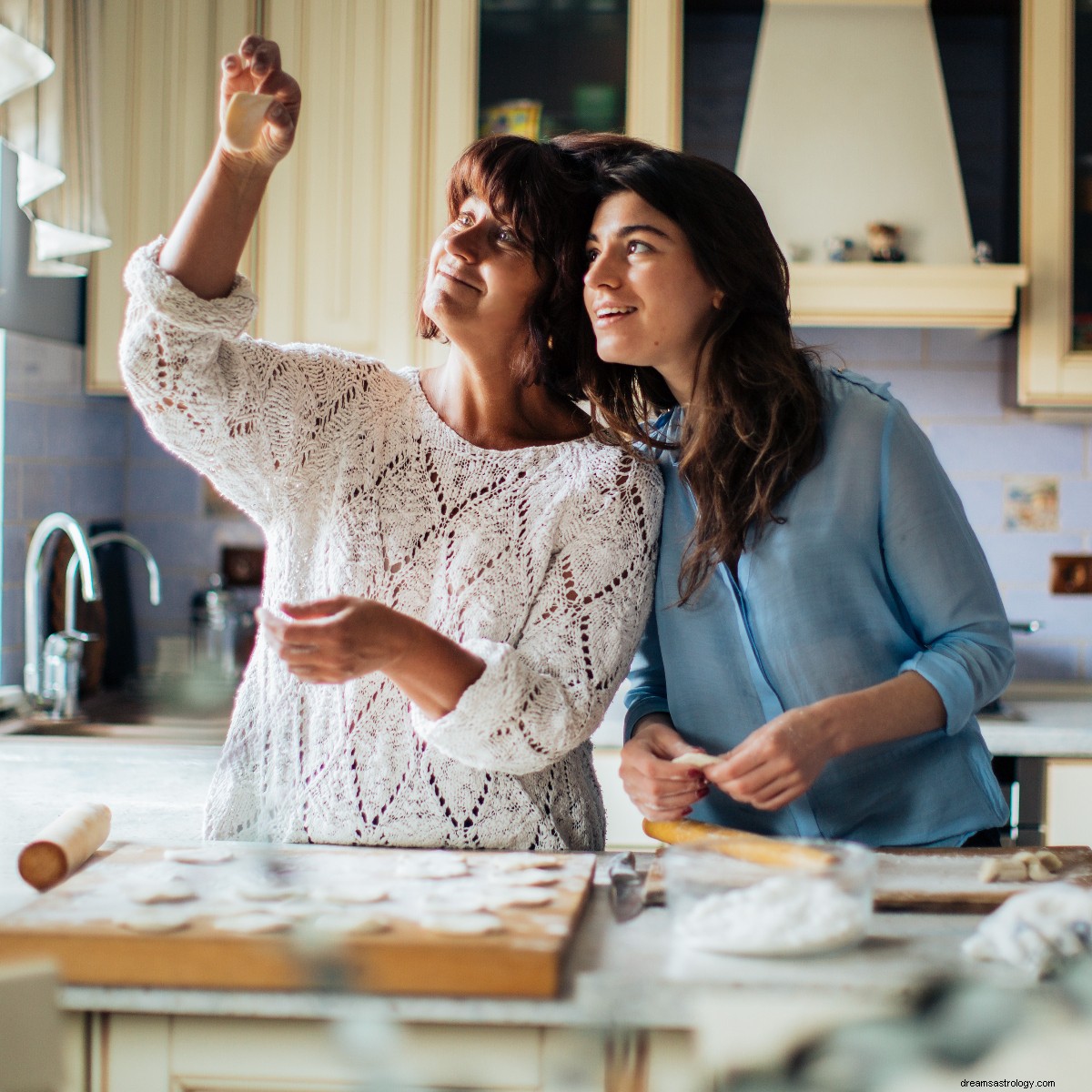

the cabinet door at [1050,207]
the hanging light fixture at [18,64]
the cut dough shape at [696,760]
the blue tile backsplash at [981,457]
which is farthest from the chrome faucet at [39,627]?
the cabinet door at [1050,207]

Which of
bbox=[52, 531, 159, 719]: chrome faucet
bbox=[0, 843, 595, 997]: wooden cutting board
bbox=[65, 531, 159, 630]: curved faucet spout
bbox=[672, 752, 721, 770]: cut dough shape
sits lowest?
bbox=[52, 531, 159, 719]: chrome faucet

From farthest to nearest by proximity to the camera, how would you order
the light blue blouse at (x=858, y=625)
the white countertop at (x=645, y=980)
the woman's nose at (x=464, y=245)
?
the woman's nose at (x=464, y=245) → the light blue blouse at (x=858, y=625) → the white countertop at (x=645, y=980)

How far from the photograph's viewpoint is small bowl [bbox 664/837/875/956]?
31.3 inches

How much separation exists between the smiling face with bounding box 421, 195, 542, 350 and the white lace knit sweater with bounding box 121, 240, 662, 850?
3.9 inches

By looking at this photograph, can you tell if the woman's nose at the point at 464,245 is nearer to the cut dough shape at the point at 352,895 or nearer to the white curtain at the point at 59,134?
the cut dough shape at the point at 352,895

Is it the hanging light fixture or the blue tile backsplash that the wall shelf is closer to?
the blue tile backsplash

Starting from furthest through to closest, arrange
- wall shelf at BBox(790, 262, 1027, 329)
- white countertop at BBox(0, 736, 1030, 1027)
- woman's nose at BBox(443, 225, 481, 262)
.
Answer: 1. wall shelf at BBox(790, 262, 1027, 329)
2. woman's nose at BBox(443, 225, 481, 262)
3. white countertop at BBox(0, 736, 1030, 1027)

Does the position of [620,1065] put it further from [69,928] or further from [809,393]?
[809,393]

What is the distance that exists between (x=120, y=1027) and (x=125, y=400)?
6.57 feet

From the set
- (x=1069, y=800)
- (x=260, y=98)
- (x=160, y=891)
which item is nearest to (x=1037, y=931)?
(x=160, y=891)

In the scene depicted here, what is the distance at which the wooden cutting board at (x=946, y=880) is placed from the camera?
92 cm

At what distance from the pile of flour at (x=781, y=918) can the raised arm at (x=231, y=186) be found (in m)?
0.67

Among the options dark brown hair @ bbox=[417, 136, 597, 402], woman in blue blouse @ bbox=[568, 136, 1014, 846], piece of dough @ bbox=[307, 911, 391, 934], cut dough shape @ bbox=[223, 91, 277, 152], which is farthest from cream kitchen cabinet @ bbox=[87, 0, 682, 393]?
piece of dough @ bbox=[307, 911, 391, 934]

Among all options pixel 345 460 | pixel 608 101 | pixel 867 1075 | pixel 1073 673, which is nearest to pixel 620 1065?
pixel 867 1075
